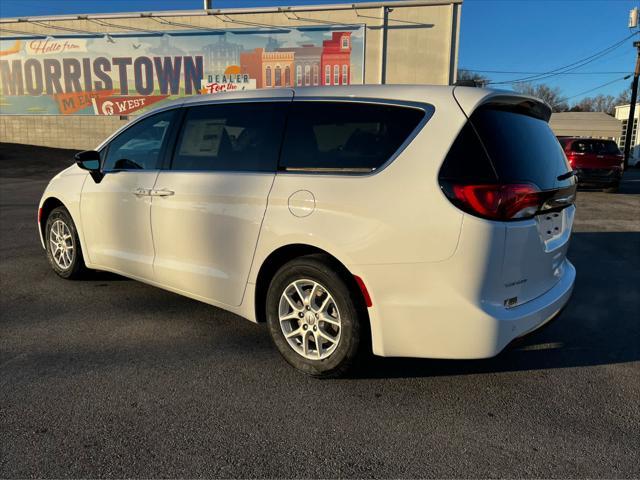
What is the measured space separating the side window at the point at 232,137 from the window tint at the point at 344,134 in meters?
0.12

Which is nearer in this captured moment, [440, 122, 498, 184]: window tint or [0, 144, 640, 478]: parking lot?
[0, 144, 640, 478]: parking lot

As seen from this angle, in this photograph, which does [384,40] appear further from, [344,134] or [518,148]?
[518,148]

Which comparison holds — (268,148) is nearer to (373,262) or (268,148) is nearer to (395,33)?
(373,262)

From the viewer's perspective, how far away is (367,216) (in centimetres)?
279

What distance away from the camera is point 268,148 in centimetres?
339

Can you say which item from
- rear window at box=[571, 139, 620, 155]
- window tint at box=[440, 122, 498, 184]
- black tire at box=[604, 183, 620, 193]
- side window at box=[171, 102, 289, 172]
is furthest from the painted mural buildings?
window tint at box=[440, 122, 498, 184]

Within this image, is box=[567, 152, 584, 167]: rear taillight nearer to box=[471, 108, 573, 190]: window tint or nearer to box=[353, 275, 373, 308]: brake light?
box=[471, 108, 573, 190]: window tint

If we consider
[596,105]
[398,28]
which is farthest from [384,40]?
[596,105]

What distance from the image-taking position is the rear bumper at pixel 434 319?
8.61 ft

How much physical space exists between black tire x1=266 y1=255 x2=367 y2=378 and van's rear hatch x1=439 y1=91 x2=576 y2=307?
2.58 ft

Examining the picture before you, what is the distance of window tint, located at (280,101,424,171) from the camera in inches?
113

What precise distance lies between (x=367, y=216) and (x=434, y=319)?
67 cm

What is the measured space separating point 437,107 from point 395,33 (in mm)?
21294

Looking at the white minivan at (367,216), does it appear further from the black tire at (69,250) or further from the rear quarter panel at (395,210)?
the black tire at (69,250)
